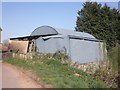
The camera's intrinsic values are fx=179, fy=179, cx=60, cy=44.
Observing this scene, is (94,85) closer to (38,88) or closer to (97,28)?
(38,88)

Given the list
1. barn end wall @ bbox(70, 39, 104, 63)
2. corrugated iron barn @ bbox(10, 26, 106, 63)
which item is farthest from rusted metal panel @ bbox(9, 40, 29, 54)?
barn end wall @ bbox(70, 39, 104, 63)

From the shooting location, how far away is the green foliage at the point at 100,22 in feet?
79.8

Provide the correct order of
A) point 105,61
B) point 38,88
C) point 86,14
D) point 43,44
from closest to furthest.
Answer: point 38,88 < point 105,61 < point 43,44 < point 86,14

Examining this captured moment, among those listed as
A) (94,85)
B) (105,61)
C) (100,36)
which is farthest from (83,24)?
(94,85)

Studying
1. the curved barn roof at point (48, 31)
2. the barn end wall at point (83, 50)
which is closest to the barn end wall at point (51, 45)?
the barn end wall at point (83, 50)

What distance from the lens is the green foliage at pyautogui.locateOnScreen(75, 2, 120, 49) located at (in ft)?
79.8

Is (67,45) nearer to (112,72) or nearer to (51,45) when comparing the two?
(51,45)

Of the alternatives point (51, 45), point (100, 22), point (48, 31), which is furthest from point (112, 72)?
point (100, 22)

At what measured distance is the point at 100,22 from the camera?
25750mm

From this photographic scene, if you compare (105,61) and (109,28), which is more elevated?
(109,28)

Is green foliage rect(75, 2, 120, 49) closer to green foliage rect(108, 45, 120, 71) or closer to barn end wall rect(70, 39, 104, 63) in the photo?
barn end wall rect(70, 39, 104, 63)

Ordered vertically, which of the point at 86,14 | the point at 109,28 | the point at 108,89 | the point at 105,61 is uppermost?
the point at 86,14

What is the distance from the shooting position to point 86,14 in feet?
92.1

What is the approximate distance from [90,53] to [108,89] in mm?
11036
